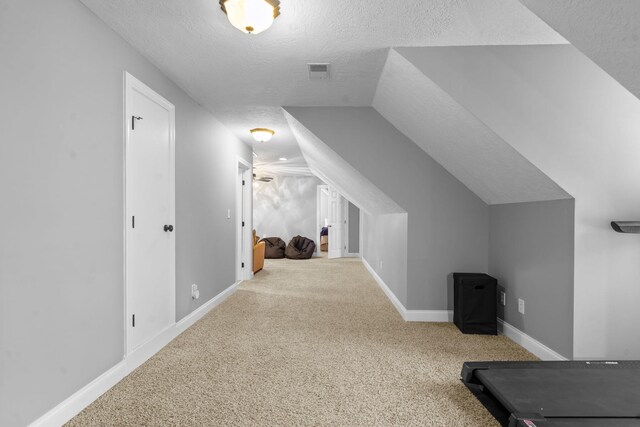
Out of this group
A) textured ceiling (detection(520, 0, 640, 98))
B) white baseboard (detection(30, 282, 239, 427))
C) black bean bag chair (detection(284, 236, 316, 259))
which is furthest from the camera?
black bean bag chair (detection(284, 236, 316, 259))

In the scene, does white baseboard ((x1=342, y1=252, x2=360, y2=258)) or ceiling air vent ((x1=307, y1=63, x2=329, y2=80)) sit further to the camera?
white baseboard ((x1=342, y1=252, x2=360, y2=258))

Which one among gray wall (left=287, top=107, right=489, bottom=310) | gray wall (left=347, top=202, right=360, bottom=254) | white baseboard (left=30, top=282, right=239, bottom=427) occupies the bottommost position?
white baseboard (left=30, top=282, right=239, bottom=427)

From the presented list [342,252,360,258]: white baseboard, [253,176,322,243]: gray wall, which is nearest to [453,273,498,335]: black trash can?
[342,252,360,258]: white baseboard

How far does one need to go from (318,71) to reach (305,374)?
239 centimetres

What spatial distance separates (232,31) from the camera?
245 centimetres

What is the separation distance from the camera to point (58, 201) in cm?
193

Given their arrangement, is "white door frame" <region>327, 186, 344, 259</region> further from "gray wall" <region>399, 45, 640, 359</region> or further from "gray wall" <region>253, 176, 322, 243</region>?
"gray wall" <region>399, 45, 640, 359</region>

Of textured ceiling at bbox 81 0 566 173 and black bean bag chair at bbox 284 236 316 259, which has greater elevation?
textured ceiling at bbox 81 0 566 173

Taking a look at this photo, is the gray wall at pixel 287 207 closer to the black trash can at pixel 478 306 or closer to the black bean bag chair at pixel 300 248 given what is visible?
the black bean bag chair at pixel 300 248

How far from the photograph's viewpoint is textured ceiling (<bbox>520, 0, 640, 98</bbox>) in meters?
1.34

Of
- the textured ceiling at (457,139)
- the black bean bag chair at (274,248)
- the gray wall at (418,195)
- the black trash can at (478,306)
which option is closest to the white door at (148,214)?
the gray wall at (418,195)

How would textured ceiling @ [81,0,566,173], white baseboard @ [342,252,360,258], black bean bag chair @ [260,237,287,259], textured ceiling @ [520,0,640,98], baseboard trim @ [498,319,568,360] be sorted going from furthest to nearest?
white baseboard @ [342,252,360,258], black bean bag chair @ [260,237,287,259], baseboard trim @ [498,319,568,360], textured ceiling @ [81,0,566,173], textured ceiling @ [520,0,640,98]

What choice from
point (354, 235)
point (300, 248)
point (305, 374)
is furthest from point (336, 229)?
point (305, 374)

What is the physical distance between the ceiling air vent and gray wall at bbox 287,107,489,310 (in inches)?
34.4
